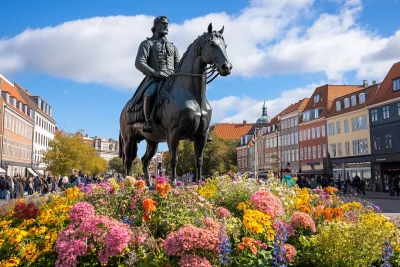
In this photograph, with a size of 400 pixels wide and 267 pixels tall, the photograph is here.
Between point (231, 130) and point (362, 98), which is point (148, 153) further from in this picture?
point (231, 130)

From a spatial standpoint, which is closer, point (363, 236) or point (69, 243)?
point (69, 243)

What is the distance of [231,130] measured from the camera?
379 feet

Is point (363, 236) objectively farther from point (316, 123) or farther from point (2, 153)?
point (316, 123)

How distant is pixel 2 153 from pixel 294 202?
5316 cm

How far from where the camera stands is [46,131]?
83.2 meters

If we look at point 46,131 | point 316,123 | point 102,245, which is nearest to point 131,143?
point 102,245

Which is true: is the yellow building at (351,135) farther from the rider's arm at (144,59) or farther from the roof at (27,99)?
the roof at (27,99)

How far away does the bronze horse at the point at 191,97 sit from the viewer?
764 cm

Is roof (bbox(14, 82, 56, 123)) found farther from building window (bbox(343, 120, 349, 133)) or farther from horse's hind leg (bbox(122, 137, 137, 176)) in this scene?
horse's hind leg (bbox(122, 137, 137, 176))

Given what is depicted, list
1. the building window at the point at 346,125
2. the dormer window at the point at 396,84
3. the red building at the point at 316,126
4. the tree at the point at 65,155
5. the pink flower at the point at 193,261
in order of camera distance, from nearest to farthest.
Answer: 1. the pink flower at the point at 193,261
2. the dormer window at the point at 396,84
3. the building window at the point at 346,125
4. the tree at the point at 65,155
5. the red building at the point at 316,126

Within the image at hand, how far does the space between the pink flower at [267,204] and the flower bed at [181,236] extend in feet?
0.04

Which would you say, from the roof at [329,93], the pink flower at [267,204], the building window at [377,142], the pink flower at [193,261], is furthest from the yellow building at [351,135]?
the pink flower at [193,261]

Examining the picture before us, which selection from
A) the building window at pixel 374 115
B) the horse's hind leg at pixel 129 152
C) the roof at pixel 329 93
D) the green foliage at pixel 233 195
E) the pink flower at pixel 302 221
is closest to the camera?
the pink flower at pixel 302 221

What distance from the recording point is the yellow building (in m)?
50.4
